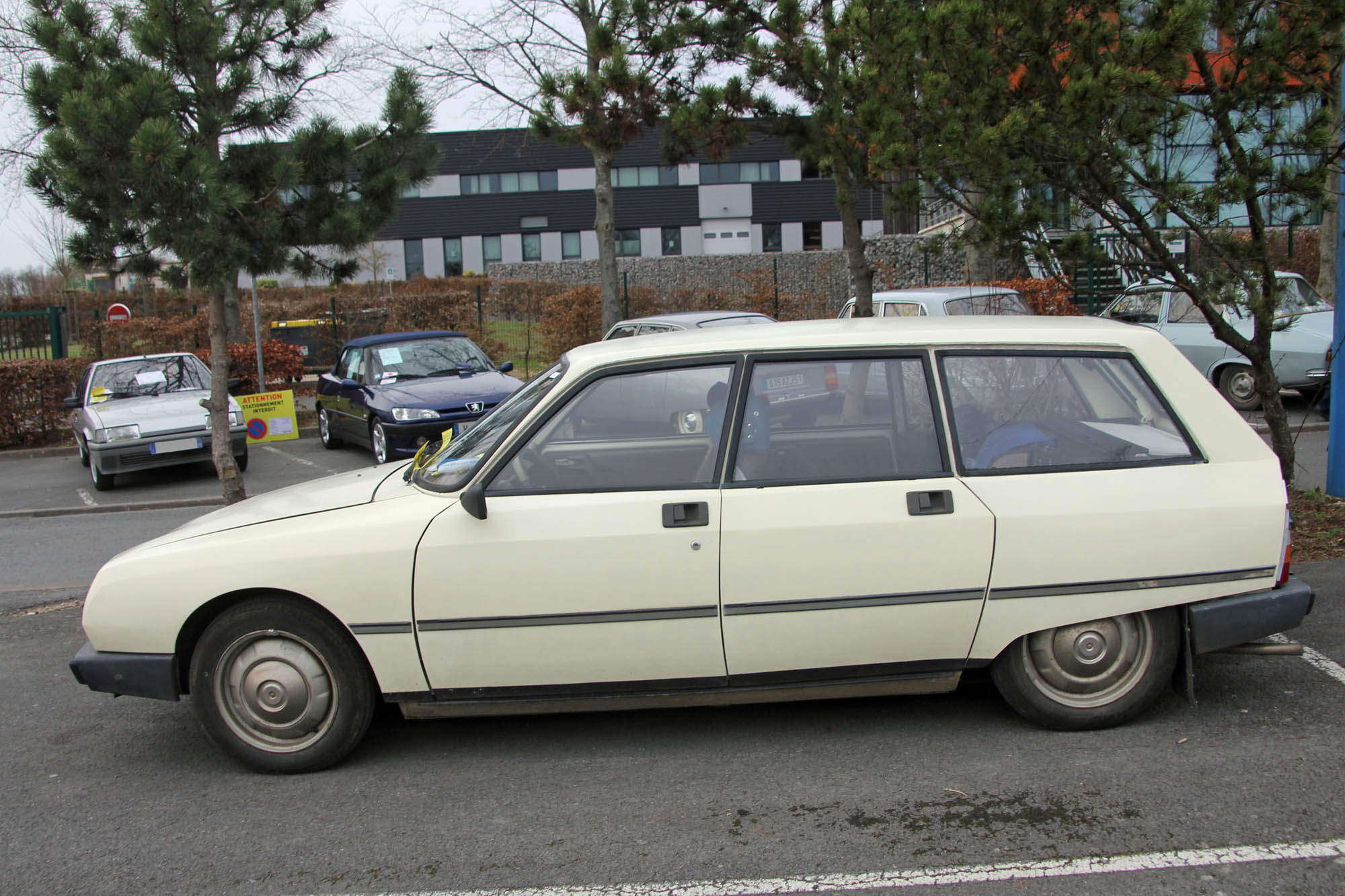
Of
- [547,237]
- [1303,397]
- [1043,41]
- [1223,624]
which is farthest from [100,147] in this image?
[547,237]

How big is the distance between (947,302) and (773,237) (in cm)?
4580

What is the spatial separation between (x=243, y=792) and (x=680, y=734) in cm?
169

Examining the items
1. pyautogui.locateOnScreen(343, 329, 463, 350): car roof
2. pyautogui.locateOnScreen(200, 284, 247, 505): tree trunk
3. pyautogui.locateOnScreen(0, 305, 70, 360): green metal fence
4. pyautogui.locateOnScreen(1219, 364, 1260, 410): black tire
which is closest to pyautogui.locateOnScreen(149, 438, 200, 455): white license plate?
pyautogui.locateOnScreen(343, 329, 463, 350): car roof

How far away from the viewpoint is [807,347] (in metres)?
4.14

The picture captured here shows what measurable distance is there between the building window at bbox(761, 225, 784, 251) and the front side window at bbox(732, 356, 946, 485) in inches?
2129

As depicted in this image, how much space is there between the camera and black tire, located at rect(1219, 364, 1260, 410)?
13.2m

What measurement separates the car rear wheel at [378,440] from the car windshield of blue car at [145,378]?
85.0 inches

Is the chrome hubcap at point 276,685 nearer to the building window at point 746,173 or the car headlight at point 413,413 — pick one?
the car headlight at point 413,413

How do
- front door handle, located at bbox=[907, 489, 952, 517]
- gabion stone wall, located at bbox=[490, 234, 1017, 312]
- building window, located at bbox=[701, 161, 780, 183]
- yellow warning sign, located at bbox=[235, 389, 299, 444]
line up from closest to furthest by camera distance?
front door handle, located at bbox=[907, 489, 952, 517] < yellow warning sign, located at bbox=[235, 389, 299, 444] < gabion stone wall, located at bbox=[490, 234, 1017, 312] < building window, located at bbox=[701, 161, 780, 183]

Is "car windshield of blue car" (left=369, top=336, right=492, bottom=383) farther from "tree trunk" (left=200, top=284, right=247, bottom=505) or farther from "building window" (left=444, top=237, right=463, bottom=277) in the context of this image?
"building window" (left=444, top=237, right=463, bottom=277)

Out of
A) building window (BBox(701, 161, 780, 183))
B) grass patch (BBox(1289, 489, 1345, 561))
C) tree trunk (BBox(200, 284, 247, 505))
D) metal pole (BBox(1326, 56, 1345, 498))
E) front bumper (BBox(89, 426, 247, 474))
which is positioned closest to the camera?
grass patch (BBox(1289, 489, 1345, 561))

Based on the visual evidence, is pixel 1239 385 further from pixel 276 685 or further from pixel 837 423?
pixel 276 685

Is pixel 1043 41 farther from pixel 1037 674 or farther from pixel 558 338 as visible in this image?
pixel 558 338

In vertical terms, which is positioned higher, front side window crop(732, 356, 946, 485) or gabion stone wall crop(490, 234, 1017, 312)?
gabion stone wall crop(490, 234, 1017, 312)
